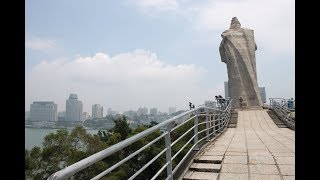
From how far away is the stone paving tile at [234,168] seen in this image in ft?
18.7

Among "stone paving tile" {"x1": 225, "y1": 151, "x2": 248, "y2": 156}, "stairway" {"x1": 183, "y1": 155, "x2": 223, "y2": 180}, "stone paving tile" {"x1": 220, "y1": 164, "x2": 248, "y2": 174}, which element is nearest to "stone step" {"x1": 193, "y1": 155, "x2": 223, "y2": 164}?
"stairway" {"x1": 183, "y1": 155, "x2": 223, "y2": 180}

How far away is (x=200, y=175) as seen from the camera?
5516mm

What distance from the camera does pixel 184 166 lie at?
596cm

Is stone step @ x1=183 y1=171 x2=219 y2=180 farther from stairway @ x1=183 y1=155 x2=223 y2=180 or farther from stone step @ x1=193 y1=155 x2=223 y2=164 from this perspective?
stone step @ x1=193 y1=155 x2=223 y2=164

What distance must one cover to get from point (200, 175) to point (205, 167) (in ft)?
1.50

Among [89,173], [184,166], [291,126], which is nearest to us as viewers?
[184,166]

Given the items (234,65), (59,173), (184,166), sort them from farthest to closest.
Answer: (234,65) < (184,166) < (59,173)

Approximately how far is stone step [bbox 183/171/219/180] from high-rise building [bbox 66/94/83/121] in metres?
88.7

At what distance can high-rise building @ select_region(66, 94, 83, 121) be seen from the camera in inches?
3728
